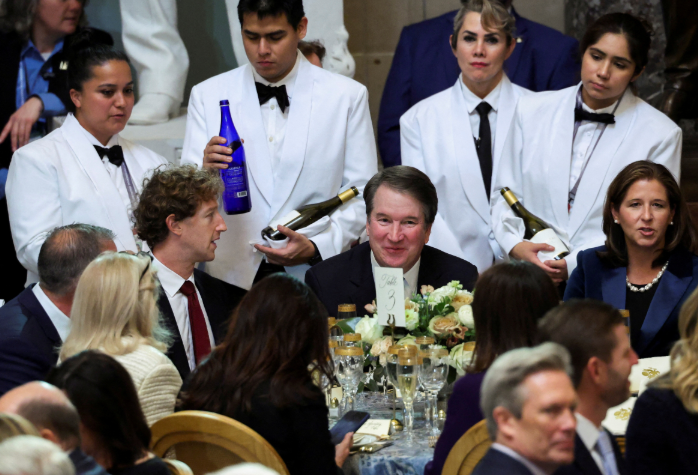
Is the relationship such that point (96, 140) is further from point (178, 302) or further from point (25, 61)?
point (25, 61)

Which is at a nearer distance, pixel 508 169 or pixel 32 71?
pixel 508 169

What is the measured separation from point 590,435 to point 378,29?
4.22 m

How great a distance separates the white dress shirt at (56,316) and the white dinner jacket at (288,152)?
1074 mm

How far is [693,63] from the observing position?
182 inches

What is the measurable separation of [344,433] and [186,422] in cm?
45

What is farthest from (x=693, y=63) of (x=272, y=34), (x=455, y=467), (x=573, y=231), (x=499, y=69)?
(x=455, y=467)

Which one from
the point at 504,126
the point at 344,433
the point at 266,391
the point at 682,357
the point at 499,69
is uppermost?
the point at 499,69

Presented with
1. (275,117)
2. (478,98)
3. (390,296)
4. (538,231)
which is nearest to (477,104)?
(478,98)

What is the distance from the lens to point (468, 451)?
1918mm

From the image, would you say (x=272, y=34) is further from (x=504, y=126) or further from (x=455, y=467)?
(x=455, y=467)

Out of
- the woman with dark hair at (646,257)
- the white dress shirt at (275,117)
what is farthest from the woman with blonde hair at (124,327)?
the woman with dark hair at (646,257)

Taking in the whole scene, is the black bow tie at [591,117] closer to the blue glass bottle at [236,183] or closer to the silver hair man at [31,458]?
the blue glass bottle at [236,183]

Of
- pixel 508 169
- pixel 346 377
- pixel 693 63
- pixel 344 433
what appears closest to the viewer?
pixel 344 433

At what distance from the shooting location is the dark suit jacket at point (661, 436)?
1.68 meters
